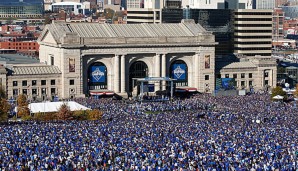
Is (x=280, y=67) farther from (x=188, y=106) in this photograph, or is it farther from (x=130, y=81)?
(x=188, y=106)

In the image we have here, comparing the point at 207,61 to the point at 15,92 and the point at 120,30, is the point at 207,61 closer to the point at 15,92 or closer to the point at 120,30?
the point at 120,30

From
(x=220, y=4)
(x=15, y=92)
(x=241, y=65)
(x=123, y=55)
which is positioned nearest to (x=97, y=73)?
(x=123, y=55)

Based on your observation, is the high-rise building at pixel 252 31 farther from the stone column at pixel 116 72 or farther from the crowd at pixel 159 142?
the crowd at pixel 159 142

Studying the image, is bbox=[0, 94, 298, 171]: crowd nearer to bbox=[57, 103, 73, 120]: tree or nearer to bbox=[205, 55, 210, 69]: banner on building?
bbox=[57, 103, 73, 120]: tree

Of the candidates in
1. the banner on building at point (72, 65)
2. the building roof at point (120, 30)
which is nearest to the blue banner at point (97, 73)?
the banner on building at point (72, 65)

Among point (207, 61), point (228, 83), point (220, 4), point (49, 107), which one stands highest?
point (220, 4)

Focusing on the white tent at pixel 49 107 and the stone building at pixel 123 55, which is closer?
the white tent at pixel 49 107
